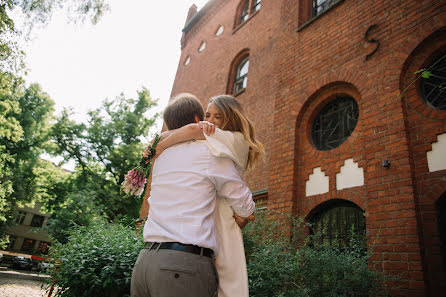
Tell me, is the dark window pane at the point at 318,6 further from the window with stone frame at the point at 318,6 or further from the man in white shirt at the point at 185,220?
the man in white shirt at the point at 185,220

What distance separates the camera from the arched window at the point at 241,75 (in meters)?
10.1

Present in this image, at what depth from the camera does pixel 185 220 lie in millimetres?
1392

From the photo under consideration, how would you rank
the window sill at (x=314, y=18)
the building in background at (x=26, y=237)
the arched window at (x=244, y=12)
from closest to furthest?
the window sill at (x=314, y=18) → the arched window at (x=244, y=12) → the building in background at (x=26, y=237)

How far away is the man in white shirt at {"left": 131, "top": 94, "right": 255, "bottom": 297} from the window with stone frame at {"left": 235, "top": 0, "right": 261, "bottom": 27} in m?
10.7

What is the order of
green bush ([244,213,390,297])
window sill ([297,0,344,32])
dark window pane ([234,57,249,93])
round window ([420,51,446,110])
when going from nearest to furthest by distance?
green bush ([244,213,390,297]), round window ([420,51,446,110]), window sill ([297,0,344,32]), dark window pane ([234,57,249,93])

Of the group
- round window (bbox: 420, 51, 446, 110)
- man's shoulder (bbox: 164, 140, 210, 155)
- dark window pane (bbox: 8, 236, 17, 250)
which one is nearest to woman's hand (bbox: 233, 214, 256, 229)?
man's shoulder (bbox: 164, 140, 210, 155)

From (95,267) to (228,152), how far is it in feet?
12.0

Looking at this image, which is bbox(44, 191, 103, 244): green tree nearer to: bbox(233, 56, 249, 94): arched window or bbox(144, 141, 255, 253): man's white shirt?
bbox(233, 56, 249, 94): arched window

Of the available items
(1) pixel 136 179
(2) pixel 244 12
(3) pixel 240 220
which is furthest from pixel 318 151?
(2) pixel 244 12

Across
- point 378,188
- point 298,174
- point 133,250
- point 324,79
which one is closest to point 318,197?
point 298,174

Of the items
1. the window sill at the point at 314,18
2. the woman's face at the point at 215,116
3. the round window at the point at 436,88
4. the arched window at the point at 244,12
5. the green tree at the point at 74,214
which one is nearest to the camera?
the woman's face at the point at 215,116

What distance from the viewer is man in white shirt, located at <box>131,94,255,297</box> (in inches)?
49.3

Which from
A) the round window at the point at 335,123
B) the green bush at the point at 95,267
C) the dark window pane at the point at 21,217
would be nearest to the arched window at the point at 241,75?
the round window at the point at 335,123

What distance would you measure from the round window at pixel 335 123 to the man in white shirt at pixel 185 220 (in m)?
4.01
